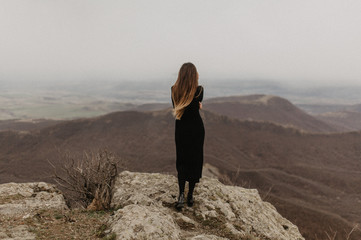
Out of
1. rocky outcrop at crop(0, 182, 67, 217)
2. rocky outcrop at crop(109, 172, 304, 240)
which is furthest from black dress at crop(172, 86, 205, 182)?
rocky outcrop at crop(0, 182, 67, 217)

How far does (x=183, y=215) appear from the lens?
4.52 metres

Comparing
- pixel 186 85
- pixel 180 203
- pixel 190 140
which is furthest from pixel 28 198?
pixel 186 85

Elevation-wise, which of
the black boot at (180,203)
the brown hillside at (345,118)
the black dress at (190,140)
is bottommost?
the brown hillside at (345,118)

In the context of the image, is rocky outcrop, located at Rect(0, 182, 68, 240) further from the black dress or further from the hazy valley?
the hazy valley

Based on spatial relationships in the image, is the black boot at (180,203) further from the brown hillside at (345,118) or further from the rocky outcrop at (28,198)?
the brown hillside at (345,118)

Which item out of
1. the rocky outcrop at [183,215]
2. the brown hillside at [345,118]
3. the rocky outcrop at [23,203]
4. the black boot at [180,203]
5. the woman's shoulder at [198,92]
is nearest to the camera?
the rocky outcrop at [23,203]

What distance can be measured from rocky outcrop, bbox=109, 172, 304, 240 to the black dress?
3.02ft

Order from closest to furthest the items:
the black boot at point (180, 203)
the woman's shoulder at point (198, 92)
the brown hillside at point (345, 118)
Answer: the woman's shoulder at point (198, 92)
the black boot at point (180, 203)
the brown hillside at point (345, 118)

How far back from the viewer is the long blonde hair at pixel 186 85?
12.9 feet

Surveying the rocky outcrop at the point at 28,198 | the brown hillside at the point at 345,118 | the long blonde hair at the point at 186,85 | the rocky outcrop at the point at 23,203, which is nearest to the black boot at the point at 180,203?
the long blonde hair at the point at 186,85

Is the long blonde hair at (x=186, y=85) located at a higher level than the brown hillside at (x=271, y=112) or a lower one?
higher

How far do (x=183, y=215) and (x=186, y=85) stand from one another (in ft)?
9.49

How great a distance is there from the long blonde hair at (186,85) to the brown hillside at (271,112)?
88152 millimetres

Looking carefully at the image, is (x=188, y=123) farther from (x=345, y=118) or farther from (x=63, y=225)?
(x=345, y=118)
